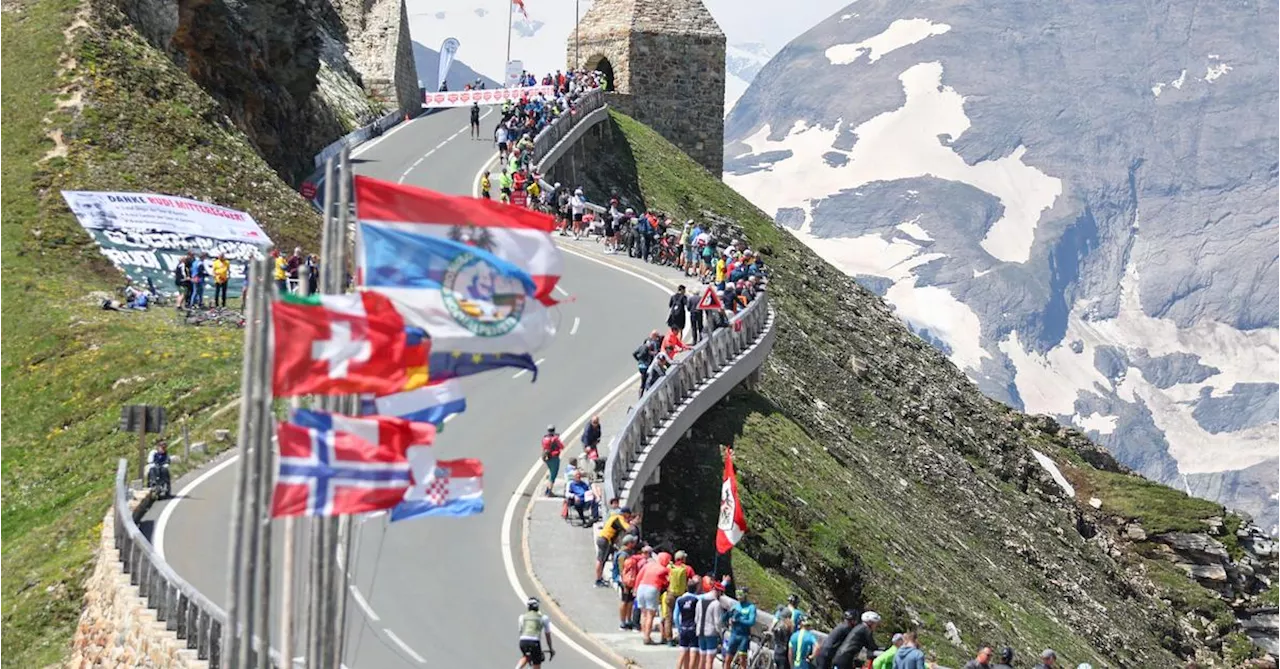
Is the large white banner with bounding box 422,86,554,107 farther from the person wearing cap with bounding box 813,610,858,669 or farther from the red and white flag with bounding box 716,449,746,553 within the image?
the person wearing cap with bounding box 813,610,858,669

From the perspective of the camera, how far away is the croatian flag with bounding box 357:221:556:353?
19.1 meters

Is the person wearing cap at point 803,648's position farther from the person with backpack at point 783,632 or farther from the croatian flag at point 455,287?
the croatian flag at point 455,287

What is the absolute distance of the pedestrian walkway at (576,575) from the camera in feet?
102

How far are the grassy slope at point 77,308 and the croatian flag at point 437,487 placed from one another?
50.0 feet

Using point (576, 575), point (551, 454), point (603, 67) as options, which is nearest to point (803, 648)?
point (576, 575)

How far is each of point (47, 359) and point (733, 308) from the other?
16197mm

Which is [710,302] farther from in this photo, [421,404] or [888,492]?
[421,404]

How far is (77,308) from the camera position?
50.8 meters

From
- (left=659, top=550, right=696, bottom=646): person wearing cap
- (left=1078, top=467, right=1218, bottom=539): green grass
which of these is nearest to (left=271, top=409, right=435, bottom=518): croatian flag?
(left=659, top=550, right=696, bottom=646): person wearing cap

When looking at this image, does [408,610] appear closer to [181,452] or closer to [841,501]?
[181,452]


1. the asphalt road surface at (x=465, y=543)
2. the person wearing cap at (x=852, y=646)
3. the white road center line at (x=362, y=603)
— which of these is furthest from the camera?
the white road center line at (x=362, y=603)

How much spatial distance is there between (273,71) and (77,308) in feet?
88.3

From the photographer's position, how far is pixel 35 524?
39.8 metres

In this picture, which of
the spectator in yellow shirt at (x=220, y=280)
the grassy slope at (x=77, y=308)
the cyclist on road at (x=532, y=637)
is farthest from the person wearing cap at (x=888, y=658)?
the spectator in yellow shirt at (x=220, y=280)
